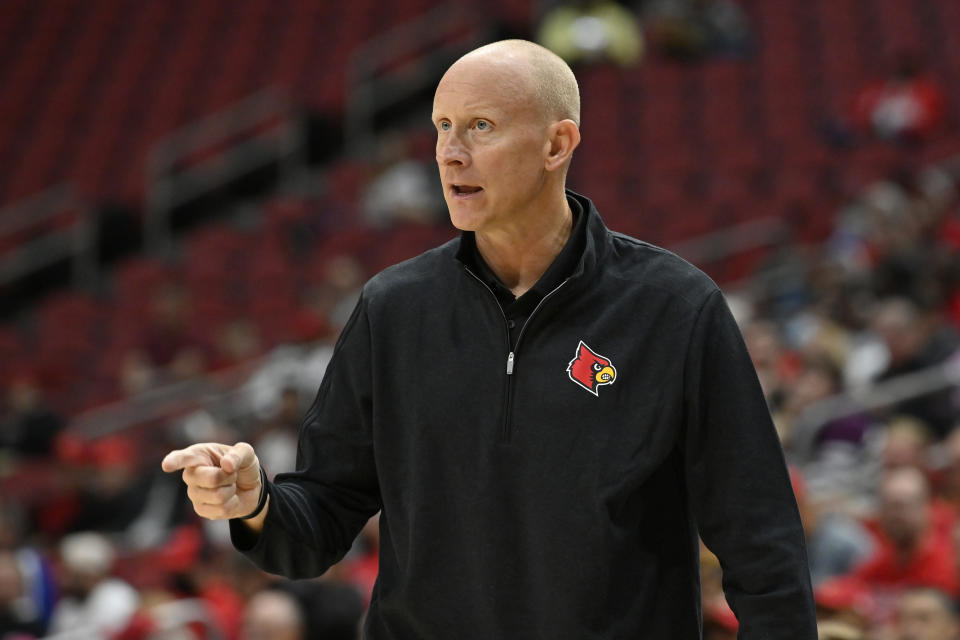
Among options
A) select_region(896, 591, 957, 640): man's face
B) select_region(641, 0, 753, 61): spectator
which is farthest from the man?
select_region(641, 0, 753, 61): spectator

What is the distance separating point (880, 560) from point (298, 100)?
772cm

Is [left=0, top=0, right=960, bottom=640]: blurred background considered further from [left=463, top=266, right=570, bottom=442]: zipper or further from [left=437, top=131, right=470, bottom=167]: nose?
[left=437, top=131, right=470, bottom=167]: nose

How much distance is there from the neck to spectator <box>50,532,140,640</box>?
4.65 meters

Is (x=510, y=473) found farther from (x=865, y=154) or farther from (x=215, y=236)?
(x=215, y=236)

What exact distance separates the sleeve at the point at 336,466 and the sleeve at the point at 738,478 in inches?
17.4

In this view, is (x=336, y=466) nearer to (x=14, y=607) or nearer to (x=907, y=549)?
(x=907, y=549)

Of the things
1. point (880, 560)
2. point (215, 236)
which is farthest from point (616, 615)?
point (215, 236)

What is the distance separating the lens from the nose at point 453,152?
179 cm

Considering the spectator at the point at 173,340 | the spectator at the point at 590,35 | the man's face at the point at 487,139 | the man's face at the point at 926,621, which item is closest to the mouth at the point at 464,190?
the man's face at the point at 487,139

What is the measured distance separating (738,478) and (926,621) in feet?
8.16

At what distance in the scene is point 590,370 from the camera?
1.77m

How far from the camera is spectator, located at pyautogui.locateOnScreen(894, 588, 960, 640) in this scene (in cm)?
395

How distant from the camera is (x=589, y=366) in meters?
1.77

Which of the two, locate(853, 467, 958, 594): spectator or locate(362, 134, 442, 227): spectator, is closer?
locate(853, 467, 958, 594): spectator
